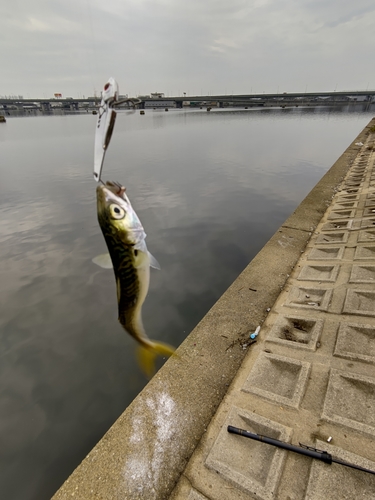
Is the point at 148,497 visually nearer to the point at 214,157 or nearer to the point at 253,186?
the point at 253,186

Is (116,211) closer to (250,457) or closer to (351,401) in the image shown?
(250,457)

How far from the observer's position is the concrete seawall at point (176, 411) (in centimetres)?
299

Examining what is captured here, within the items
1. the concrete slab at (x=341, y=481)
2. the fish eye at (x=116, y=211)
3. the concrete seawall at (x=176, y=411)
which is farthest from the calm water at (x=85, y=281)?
the fish eye at (x=116, y=211)

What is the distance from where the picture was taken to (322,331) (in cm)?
471

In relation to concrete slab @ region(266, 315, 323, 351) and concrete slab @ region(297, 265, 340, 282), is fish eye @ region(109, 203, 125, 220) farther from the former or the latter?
concrete slab @ region(297, 265, 340, 282)

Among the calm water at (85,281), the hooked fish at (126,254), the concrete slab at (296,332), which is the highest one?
the hooked fish at (126,254)

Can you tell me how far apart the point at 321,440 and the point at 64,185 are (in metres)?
17.1

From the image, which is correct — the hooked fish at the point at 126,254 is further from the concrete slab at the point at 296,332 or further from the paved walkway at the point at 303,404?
the concrete slab at the point at 296,332

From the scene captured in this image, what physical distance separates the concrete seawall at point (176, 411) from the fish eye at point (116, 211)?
286cm

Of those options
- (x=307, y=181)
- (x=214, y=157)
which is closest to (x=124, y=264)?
(x=307, y=181)

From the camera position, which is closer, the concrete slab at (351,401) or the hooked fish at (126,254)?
the hooked fish at (126,254)

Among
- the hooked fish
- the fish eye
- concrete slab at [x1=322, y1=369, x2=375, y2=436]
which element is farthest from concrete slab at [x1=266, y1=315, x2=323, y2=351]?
the fish eye

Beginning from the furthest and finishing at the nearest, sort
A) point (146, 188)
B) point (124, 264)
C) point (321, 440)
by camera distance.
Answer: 1. point (146, 188)
2. point (321, 440)
3. point (124, 264)

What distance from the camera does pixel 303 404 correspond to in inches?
141
